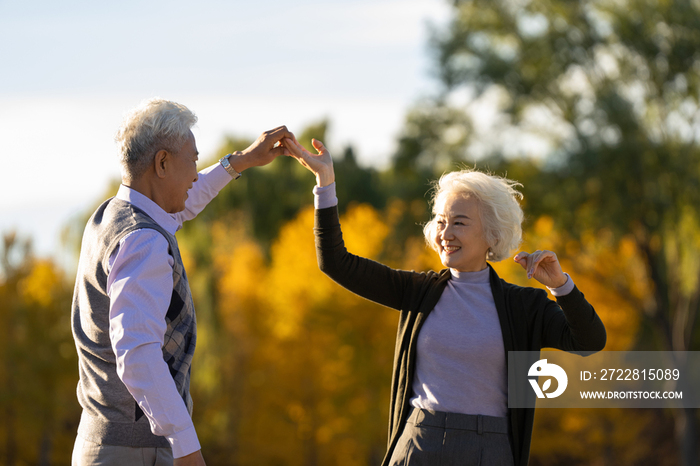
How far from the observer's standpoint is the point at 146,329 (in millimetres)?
2127

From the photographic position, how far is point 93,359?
7.77 feet

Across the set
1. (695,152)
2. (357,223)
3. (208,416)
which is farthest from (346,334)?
(695,152)

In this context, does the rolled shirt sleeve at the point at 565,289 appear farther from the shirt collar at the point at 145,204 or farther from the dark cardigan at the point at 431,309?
the shirt collar at the point at 145,204

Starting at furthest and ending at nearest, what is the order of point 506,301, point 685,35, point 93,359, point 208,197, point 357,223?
point 357,223
point 685,35
point 208,197
point 506,301
point 93,359

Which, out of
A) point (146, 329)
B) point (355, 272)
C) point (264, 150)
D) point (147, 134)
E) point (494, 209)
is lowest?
point (146, 329)

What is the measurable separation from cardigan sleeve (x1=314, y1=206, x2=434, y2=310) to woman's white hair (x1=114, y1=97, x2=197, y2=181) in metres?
0.77

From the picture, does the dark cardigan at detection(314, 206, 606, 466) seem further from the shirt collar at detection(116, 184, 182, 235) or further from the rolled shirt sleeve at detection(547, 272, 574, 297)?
the shirt collar at detection(116, 184, 182, 235)

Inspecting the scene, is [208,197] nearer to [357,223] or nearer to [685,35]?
[685,35]

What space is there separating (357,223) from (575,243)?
7974 mm

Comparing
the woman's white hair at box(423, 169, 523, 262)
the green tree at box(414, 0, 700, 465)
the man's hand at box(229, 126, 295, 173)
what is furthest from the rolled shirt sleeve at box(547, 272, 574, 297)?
the green tree at box(414, 0, 700, 465)

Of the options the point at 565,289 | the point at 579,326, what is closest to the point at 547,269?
the point at 565,289

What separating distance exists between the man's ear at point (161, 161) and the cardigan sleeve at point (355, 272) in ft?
2.44

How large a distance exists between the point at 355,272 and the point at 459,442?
2.68 ft

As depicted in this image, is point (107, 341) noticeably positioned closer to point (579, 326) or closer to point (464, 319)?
point (464, 319)
